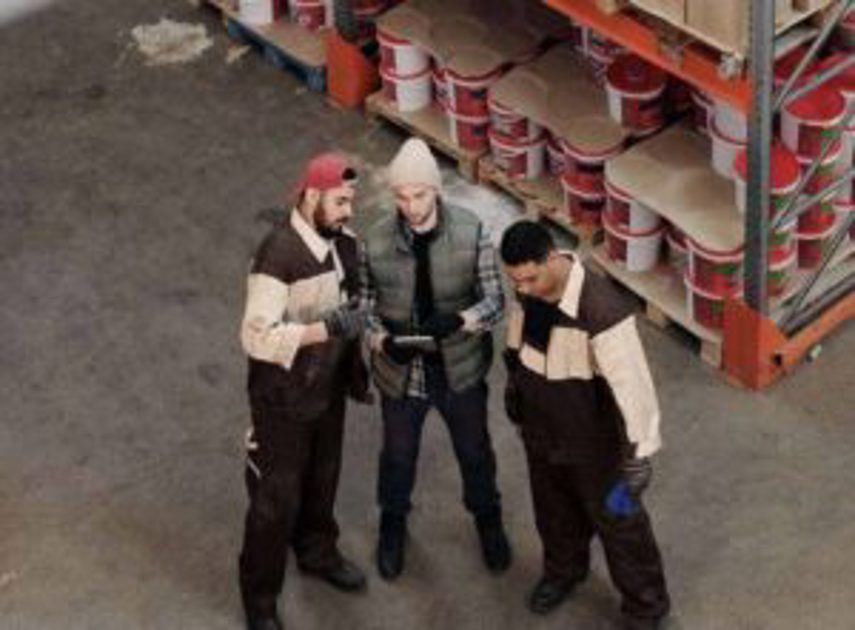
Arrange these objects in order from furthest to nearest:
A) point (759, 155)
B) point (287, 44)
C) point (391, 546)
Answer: point (287, 44), point (391, 546), point (759, 155)

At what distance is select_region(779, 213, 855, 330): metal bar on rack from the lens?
28.9 feet

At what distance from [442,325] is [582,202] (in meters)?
2.36

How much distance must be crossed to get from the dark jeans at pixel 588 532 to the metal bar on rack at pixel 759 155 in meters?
1.44

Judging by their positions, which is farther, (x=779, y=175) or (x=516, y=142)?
(x=516, y=142)

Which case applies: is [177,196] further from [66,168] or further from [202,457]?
[202,457]

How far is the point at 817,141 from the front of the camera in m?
8.52

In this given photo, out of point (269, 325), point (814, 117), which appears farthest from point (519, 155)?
point (269, 325)

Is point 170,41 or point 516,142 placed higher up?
point 516,142

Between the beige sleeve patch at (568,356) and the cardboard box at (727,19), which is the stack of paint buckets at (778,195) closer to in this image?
the cardboard box at (727,19)

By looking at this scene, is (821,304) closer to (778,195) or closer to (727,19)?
(778,195)

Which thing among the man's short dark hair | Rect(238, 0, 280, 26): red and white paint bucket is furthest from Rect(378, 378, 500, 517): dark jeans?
Rect(238, 0, 280, 26): red and white paint bucket

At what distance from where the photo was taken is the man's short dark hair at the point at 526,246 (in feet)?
21.8

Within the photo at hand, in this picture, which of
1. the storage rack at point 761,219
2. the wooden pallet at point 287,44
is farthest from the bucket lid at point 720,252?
the wooden pallet at point 287,44

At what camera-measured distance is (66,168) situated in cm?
1066
